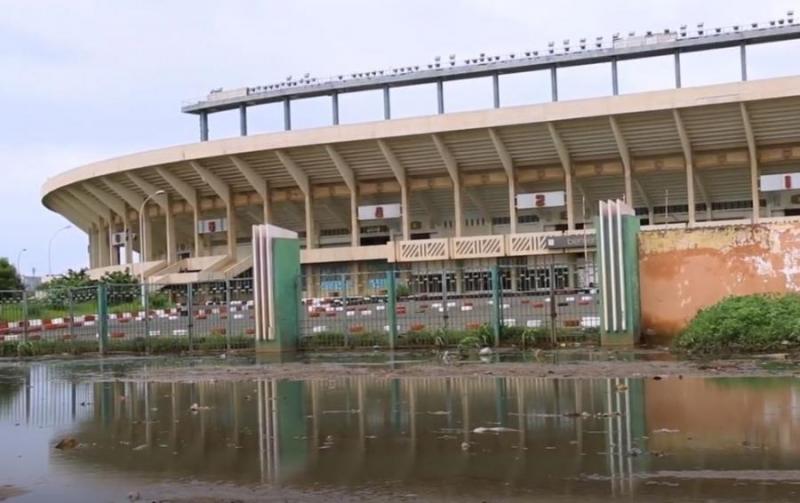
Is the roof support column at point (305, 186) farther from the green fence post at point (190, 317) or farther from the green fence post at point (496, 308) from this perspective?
the green fence post at point (496, 308)

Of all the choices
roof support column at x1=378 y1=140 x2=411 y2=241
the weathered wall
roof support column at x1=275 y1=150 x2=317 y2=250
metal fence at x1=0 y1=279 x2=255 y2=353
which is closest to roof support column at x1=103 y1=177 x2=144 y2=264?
roof support column at x1=275 y1=150 x2=317 y2=250

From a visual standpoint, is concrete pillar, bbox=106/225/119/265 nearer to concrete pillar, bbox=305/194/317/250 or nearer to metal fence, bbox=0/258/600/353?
concrete pillar, bbox=305/194/317/250

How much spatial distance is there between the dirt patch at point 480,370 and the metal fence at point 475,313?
3718 millimetres

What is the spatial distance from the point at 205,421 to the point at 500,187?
148ft

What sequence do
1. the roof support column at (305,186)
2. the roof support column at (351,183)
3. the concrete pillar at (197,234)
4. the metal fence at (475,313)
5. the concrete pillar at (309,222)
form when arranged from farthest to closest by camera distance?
the concrete pillar at (197,234) → the concrete pillar at (309,222) → the roof support column at (305,186) → the roof support column at (351,183) → the metal fence at (475,313)

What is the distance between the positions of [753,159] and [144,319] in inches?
1369

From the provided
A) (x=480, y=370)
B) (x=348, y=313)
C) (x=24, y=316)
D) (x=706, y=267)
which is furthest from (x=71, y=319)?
(x=706, y=267)

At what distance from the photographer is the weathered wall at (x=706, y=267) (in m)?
17.2

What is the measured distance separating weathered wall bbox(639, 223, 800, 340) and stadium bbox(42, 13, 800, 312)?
2615 centimetres

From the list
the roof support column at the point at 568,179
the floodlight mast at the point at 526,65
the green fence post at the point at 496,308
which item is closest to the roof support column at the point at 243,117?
the floodlight mast at the point at 526,65

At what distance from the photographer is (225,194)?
183ft

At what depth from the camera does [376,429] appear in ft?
26.9

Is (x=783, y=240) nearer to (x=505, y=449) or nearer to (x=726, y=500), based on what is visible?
(x=505, y=449)

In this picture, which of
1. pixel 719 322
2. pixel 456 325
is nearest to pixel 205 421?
pixel 719 322
